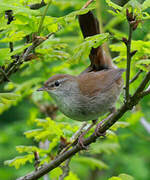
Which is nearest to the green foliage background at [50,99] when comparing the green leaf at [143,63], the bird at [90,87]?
the green leaf at [143,63]

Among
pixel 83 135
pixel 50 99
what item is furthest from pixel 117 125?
pixel 50 99

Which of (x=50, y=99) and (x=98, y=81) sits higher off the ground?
(x=98, y=81)

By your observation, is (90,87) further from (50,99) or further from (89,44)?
(89,44)

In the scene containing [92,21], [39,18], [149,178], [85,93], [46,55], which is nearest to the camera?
[39,18]

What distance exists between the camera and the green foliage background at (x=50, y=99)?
206 cm

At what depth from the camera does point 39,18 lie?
212cm

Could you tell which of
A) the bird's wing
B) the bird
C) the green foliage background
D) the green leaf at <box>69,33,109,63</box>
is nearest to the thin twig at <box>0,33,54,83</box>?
the green foliage background

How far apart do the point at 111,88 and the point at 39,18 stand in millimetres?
1292

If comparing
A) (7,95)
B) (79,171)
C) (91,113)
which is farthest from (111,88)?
(79,171)

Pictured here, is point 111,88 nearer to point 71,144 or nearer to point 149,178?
point 71,144

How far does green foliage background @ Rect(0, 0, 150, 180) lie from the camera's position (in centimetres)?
206

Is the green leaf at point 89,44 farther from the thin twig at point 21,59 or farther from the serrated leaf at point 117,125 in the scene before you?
the serrated leaf at point 117,125

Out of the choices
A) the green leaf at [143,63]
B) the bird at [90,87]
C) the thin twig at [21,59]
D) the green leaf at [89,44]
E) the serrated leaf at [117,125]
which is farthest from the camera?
the bird at [90,87]

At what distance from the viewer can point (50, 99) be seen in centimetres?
402
